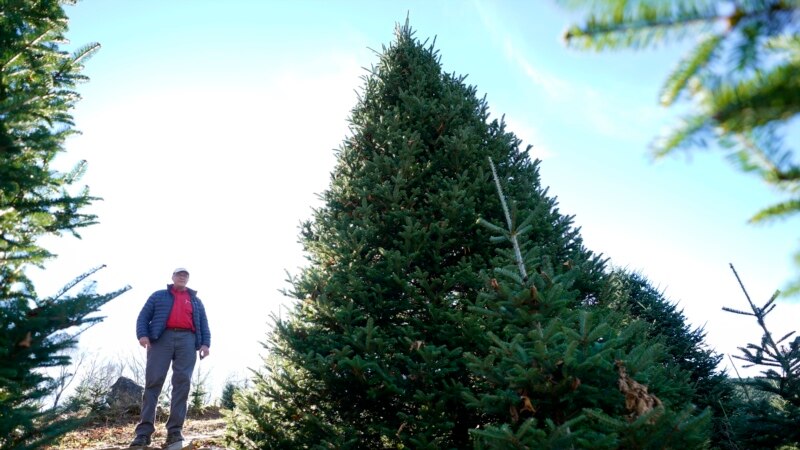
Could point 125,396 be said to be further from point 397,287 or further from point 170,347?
point 397,287

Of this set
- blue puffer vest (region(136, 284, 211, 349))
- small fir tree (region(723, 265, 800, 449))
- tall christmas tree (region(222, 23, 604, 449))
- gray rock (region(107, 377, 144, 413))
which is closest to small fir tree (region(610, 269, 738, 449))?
small fir tree (region(723, 265, 800, 449))

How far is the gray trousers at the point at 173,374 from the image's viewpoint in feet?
21.2

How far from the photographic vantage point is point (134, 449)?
604 cm

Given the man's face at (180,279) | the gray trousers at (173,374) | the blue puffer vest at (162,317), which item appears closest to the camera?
the gray trousers at (173,374)

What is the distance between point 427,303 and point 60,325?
3394mm

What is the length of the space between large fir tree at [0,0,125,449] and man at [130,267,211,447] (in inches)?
116

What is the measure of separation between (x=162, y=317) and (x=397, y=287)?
4.10 metres

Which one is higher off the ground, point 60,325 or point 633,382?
point 60,325

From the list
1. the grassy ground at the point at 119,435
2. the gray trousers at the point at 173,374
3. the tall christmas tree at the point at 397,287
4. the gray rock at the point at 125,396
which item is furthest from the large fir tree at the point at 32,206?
the gray rock at the point at 125,396

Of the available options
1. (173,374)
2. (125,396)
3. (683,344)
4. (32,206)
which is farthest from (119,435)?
(683,344)

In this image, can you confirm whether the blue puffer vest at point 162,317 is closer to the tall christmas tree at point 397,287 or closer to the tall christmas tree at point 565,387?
the tall christmas tree at point 397,287

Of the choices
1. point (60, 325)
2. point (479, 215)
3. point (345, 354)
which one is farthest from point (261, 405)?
point (479, 215)

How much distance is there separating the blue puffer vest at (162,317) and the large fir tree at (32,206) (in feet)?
9.88

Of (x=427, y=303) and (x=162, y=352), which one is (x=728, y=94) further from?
(x=162, y=352)
